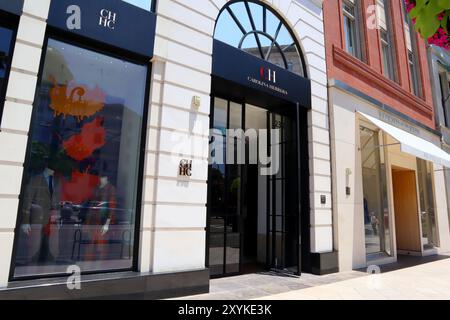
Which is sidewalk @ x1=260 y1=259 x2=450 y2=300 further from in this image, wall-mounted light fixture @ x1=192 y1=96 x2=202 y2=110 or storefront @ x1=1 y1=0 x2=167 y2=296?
wall-mounted light fixture @ x1=192 y1=96 x2=202 y2=110

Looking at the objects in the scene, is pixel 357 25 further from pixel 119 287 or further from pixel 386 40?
pixel 119 287

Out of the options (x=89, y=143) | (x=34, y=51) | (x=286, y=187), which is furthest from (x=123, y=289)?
(x=286, y=187)

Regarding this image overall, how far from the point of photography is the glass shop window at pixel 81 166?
3984mm

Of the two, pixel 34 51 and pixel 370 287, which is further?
pixel 370 287

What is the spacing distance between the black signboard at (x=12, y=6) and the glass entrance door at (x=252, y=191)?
3.45 meters

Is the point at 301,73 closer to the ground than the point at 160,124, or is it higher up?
higher up

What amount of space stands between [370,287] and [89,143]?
18.2 feet

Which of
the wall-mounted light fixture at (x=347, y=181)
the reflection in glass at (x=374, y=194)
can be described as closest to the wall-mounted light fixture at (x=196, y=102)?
the wall-mounted light fixture at (x=347, y=181)

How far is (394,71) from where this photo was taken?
39.0 ft

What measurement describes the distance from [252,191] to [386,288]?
362cm

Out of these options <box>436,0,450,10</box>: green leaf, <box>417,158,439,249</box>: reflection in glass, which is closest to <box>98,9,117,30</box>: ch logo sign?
<box>436,0,450,10</box>: green leaf

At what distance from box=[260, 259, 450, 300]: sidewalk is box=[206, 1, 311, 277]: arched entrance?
3.37 feet

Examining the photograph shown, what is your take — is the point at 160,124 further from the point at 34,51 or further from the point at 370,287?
the point at 370,287

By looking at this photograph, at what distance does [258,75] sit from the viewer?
656cm
